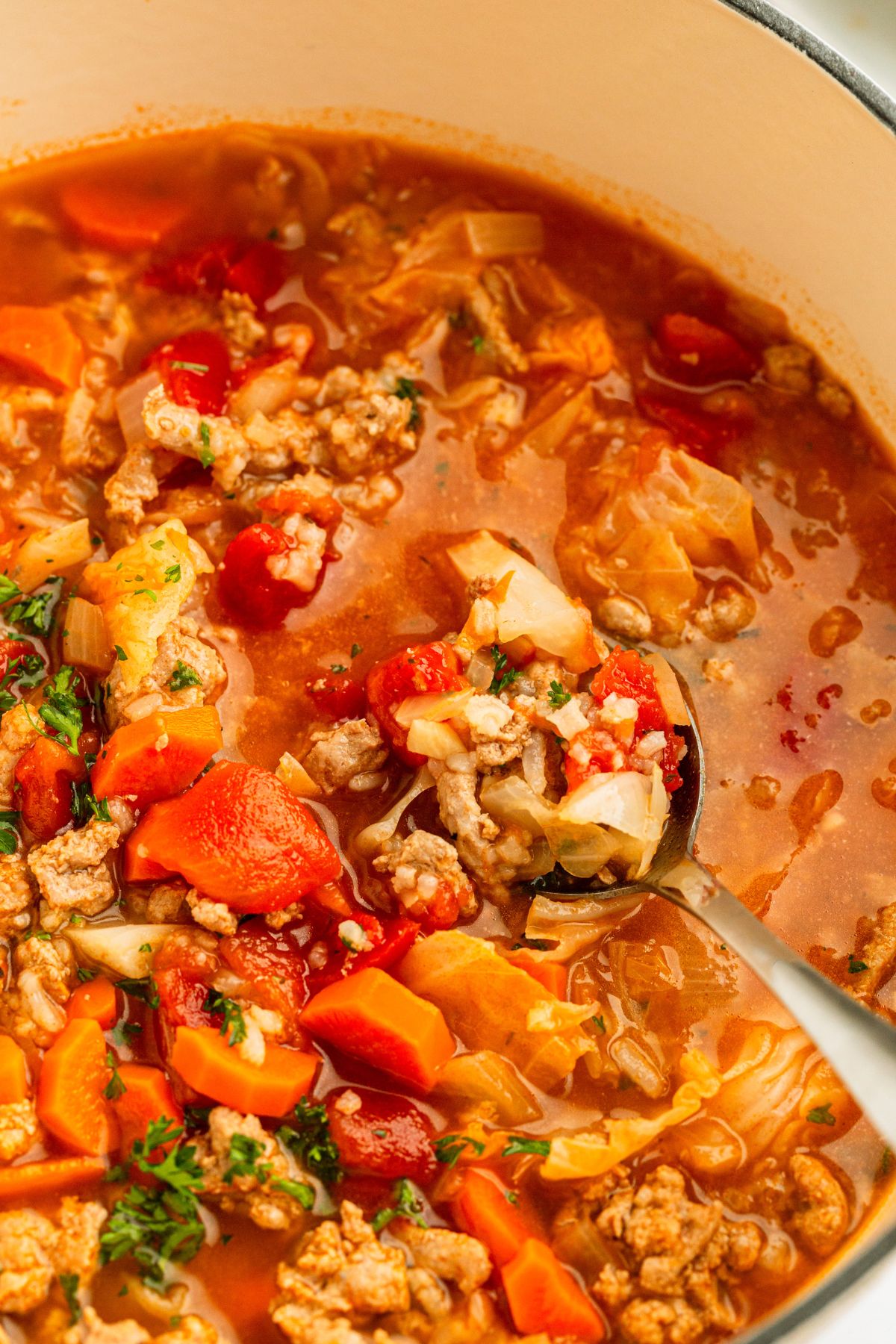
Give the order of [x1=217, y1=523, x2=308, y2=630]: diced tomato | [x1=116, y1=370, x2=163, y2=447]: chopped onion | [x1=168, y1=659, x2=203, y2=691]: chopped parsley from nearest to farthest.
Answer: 1. [x1=168, y1=659, x2=203, y2=691]: chopped parsley
2. [x1=217, y1=523, x2=308, y2=630]: diced tomato
3. [x1=116, y1=370, x2=163, y2=447]: chopped onion

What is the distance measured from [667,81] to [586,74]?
0.91ft

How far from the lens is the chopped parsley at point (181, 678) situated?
3.74 meters

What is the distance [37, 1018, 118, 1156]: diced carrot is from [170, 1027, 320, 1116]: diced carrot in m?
0.22

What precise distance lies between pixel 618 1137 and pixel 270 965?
1092 mm

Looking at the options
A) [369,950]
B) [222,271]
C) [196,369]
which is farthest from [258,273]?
[369,950]

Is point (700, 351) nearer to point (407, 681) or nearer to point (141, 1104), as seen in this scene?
point (407, 681)

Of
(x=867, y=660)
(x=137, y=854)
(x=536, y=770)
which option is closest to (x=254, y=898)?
(x=137, y=854)

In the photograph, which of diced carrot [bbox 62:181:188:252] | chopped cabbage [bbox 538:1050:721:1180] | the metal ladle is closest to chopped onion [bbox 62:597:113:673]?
diced carrot [bbox 62:181:188:252]

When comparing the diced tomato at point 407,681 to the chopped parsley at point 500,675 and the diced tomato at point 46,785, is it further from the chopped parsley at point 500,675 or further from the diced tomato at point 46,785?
the diced tomato at point 46,785

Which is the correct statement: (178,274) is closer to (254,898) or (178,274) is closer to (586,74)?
(586,74)

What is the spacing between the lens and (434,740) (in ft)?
11.9

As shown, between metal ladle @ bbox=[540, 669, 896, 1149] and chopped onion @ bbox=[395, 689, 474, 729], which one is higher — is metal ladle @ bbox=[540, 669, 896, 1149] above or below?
above

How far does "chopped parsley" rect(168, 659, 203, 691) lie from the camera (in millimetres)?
3736

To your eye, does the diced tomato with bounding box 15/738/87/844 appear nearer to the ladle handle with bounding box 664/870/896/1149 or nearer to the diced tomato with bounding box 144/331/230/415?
the diced tomato with bounding box 144/331/230/415
